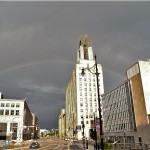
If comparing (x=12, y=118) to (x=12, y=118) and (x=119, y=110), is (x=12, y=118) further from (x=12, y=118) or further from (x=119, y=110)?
(x=119, y=110)

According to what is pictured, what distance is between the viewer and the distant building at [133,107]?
60719 millimetres

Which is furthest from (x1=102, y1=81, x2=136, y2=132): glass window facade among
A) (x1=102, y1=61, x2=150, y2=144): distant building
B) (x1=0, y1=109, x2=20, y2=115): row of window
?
(x1=0, y1=109, x2=20, y2=115): row of window

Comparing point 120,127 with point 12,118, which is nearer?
point 120,127

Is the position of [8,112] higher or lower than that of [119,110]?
higher

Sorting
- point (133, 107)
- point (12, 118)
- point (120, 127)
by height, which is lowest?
point (120, 127)

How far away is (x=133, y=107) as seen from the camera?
2616 inches

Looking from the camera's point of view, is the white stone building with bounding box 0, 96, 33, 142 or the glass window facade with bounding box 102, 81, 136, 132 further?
the white stone building with bounding box 0, 96, 33, 142

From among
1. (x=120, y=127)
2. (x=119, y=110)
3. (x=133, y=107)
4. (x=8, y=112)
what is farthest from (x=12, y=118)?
(x=133, y=107)

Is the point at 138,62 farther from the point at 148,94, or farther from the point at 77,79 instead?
the point at 77,79

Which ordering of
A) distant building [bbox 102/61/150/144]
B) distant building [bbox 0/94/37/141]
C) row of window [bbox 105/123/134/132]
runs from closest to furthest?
1. distant building [bbox 102/61/150/144]
2. row of window [bbox 105/123/134/132]
3. distant building [bbox 0/94/37/141]

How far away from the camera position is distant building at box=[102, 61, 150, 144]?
2391 inches

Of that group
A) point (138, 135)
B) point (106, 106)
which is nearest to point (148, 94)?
point (138, 135)

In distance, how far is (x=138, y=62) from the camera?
66375 mm

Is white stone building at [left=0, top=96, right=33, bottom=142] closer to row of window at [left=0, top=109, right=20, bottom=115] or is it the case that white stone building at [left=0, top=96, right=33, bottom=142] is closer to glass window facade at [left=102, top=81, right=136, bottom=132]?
row of window at [left=0, top=109, right=20, bottom=115]
